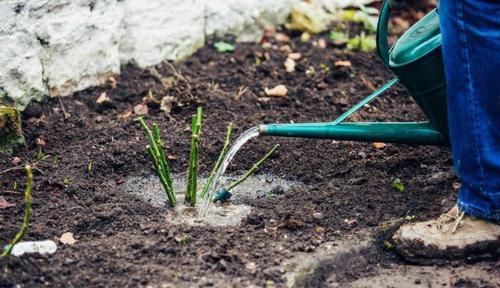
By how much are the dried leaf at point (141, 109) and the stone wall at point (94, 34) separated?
29cm

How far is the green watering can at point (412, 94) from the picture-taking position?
282cm

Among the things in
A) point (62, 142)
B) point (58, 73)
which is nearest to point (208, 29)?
point (58, 73)

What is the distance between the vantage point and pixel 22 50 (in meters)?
3.62

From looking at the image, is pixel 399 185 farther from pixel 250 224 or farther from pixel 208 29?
pixel 208 29

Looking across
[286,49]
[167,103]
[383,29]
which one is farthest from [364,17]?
[383,29]

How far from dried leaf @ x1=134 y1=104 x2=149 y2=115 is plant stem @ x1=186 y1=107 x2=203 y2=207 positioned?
33.9 inches

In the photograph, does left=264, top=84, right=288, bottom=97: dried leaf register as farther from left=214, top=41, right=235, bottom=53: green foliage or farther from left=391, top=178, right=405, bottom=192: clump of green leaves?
left=391, top=178, right=405, bottom=192: clump of green leaves

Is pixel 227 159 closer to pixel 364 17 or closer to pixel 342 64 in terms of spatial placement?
pixel 342 64

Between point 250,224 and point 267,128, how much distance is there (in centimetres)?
33

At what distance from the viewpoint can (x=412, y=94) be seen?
2938 mm

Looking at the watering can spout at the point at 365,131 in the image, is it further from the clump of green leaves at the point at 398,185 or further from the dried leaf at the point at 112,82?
the dried leaf at the point at 112,82

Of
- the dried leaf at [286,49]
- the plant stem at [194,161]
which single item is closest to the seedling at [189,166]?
the plant stem at [194,161]

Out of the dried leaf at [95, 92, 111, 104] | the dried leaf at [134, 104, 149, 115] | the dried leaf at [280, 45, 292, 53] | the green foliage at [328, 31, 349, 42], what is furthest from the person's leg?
the green foliage at [328, 31, 349, 42]

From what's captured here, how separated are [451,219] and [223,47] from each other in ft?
6.63
